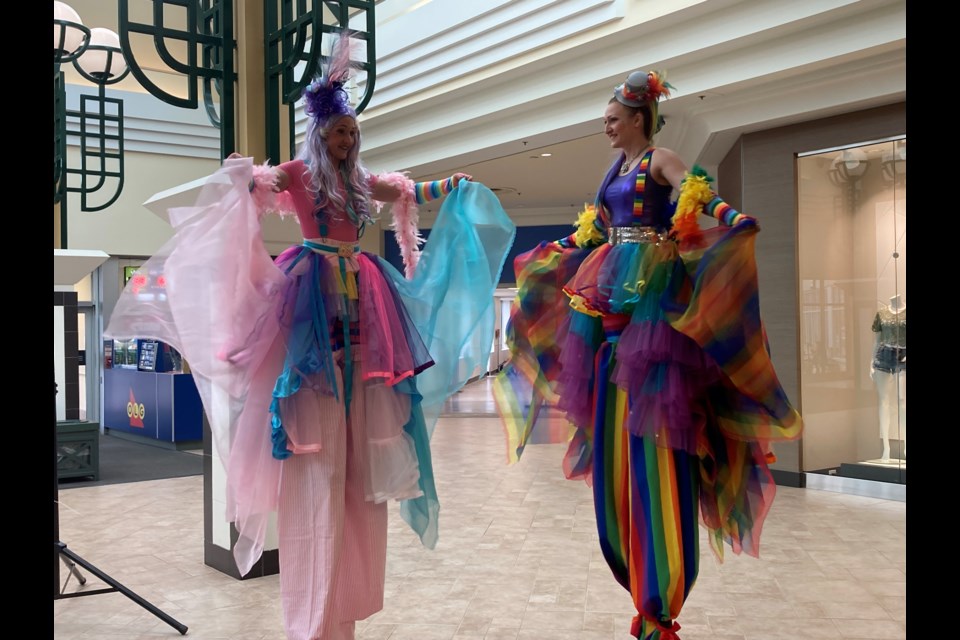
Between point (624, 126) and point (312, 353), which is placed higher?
point (624, 126)

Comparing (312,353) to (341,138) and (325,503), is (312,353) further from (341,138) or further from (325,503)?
(341,138)

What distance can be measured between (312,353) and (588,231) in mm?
1029

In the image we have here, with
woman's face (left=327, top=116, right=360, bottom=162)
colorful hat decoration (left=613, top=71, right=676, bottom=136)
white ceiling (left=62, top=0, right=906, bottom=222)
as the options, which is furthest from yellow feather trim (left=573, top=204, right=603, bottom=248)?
white ceiling (left=62, top=0, right=906, bottom=222)

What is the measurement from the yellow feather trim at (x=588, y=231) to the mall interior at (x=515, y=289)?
530mm

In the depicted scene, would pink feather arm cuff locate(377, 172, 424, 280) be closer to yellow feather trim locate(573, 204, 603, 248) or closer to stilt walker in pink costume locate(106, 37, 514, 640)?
stilt walker in pink costume locate(106, 37, 514, 640)

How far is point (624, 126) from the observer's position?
2.64 metres

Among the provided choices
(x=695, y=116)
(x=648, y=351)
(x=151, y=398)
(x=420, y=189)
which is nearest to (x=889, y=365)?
(x=695, y=116)

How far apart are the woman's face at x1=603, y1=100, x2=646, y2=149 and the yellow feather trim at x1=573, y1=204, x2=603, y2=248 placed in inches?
9.5

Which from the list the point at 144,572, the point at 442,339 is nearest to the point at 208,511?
the point at 144,572

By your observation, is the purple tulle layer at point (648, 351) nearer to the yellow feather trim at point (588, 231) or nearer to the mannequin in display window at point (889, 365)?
the yellow feather trim at point (588, 231)

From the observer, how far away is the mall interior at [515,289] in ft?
11.0

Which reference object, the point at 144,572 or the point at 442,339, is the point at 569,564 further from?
the point at 144,572

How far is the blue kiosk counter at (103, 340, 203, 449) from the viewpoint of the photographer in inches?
355

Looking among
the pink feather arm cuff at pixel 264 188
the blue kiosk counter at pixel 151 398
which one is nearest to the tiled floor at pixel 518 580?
the pink feather arm cuff at pixel 264 188
